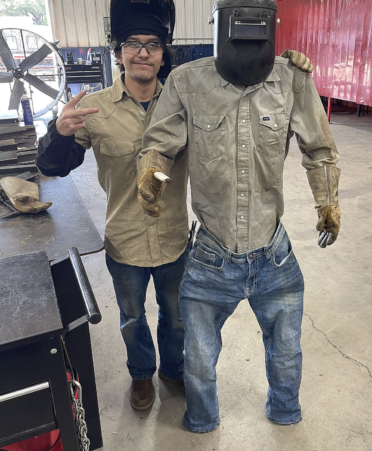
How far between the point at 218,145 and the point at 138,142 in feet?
1.11

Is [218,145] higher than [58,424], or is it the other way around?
[218,145]

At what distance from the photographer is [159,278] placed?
5.52ft

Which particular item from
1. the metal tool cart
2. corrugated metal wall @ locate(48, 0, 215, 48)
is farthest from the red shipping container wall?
the metal tool cart

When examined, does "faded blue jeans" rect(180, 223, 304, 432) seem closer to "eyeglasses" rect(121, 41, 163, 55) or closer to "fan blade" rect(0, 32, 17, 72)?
"eyeglasses" rect(121, 41, 163, 55)

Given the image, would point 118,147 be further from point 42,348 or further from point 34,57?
point 34,57

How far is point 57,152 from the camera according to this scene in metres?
1.53

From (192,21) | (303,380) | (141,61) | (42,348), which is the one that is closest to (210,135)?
(141,61)

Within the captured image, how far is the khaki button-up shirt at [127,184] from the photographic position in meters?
1.53

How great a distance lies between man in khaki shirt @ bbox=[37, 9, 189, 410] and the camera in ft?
4.91

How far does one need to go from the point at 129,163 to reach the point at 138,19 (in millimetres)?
519

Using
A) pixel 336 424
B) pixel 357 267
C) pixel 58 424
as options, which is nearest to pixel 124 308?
pixel 58 424

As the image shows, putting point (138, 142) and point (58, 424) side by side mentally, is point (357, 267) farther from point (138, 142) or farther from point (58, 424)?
point (58, 424)

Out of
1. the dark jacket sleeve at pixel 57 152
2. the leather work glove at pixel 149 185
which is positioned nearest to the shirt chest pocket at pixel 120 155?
the dark jacket sleeve at pixel 57 152

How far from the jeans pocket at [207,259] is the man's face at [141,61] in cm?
64
